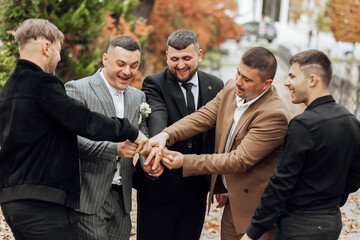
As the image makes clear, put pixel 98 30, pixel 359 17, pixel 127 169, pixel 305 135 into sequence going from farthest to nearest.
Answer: pixel 359 17
pixel 98 30
pixel 127 169
pixel 305 135

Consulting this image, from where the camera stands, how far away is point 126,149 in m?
3.84

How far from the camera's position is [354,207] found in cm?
870

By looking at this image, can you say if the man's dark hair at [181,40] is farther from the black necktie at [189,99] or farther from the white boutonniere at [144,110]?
the white boutonniere at [144,110]

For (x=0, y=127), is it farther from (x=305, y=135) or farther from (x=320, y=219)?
(x=320, y=219)

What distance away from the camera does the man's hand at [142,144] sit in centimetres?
387

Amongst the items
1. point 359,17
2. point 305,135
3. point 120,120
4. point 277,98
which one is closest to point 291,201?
point 305,135

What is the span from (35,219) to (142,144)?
1125 mm

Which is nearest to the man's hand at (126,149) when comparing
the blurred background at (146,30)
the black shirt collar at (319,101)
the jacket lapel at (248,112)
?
the jacket lapel at (248,112)

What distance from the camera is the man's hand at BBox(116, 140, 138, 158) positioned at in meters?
3.83

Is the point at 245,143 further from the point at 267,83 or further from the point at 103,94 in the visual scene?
the point at 103,94

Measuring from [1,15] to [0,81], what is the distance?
125cm

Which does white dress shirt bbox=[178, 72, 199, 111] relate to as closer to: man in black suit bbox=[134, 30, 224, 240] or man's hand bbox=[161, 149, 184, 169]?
man in black suit bbox=[134, 30, 224, 240]

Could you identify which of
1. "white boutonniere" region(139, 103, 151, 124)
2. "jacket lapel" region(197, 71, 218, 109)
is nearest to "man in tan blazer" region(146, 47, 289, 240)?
"white boutonniere" region(139, 103, 151, 124)

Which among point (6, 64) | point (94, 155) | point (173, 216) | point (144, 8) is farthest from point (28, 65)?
point (144, 8)
